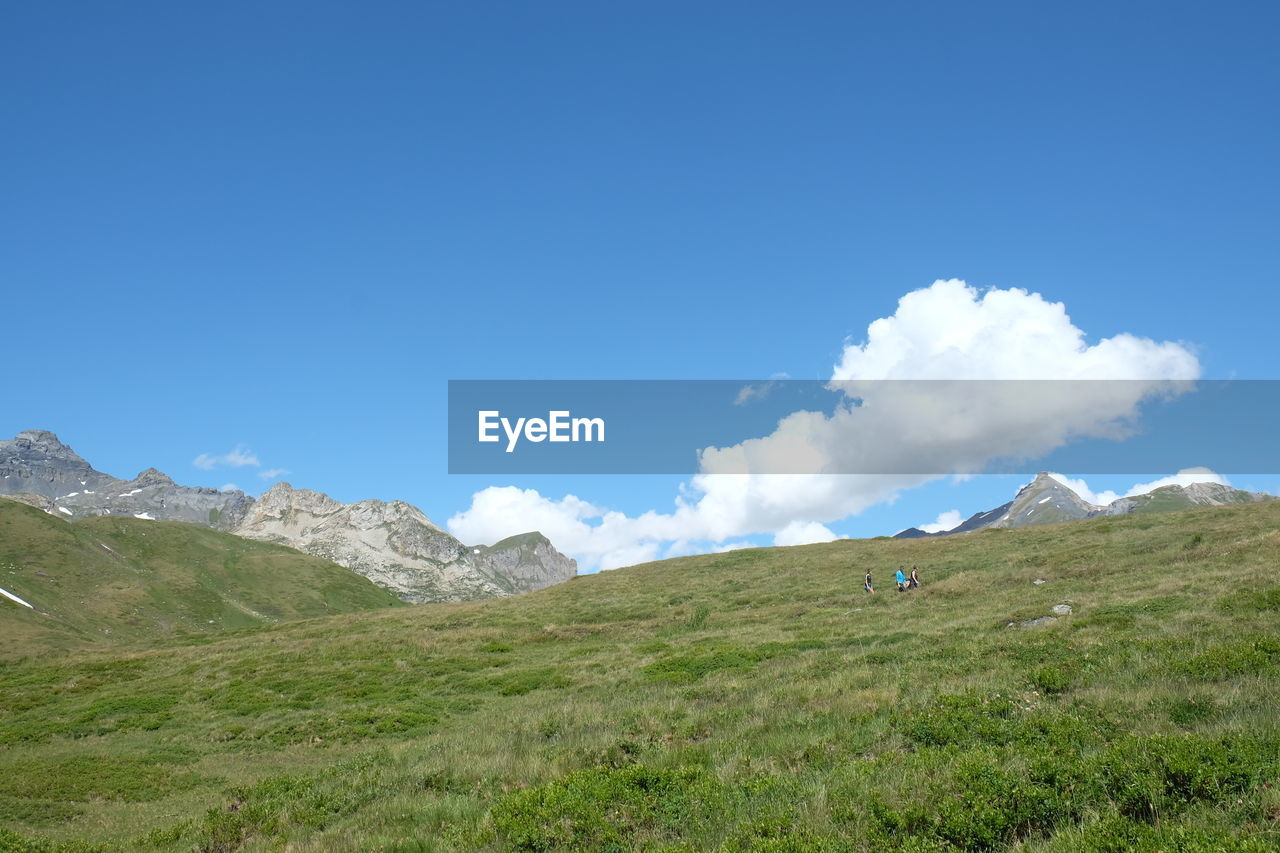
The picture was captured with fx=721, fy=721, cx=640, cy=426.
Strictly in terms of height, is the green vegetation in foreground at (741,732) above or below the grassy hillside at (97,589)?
below

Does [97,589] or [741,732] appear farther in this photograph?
[97,589]

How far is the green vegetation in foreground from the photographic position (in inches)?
329

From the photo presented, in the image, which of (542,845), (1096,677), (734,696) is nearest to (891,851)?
(542,845)

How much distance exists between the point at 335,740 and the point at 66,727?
12.9m

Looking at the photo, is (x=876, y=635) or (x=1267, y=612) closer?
(x=1267, y=612)

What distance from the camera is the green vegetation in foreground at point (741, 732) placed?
835 cm

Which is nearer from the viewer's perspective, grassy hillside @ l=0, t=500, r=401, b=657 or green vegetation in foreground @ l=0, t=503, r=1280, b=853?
green vegetation in foreground @ l=0, t=503, r=1280, b=853

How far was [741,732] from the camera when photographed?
13.7m

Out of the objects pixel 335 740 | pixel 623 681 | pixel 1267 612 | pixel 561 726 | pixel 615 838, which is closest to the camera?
pixel 615 838

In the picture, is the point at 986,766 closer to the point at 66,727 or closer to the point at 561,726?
the point at 561,726

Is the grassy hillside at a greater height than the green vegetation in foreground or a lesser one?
greater

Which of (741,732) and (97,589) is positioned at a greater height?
(97,589)

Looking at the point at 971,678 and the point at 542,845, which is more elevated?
the point at 971,678

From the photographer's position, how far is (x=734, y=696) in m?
17.6
